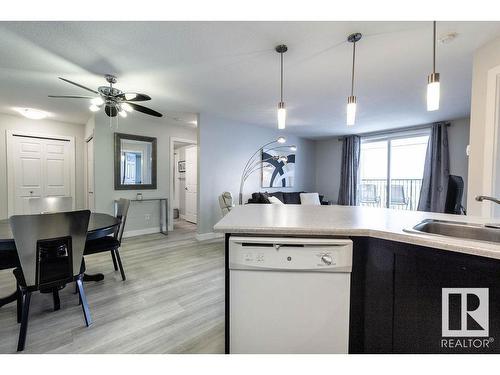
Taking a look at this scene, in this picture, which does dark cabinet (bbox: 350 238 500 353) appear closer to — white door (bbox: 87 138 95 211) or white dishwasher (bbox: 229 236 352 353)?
white dishwasher (bbox: 229 236 352 353)

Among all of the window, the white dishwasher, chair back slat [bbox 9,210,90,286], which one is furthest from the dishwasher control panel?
the window

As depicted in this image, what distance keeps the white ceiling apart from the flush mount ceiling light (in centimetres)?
17

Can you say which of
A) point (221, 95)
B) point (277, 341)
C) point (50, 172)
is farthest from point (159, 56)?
point (50, 172)

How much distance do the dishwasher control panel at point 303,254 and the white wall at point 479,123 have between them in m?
1.76

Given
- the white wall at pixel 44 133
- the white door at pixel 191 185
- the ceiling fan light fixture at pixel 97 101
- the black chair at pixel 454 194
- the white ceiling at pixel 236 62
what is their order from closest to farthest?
the white ceiling at pixel 236 62 → the black chair at pixel 454 194 → the ceiling fan light fixture at pixel 97 101 → the white wall at pixel 44 133 → the white door at pixel 191 185

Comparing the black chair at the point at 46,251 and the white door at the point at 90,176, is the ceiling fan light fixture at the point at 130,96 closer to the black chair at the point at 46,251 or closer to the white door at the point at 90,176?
the black chair at the point at 46,251

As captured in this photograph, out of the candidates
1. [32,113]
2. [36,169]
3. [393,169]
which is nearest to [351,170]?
[393,169]

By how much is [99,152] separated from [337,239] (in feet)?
14.3

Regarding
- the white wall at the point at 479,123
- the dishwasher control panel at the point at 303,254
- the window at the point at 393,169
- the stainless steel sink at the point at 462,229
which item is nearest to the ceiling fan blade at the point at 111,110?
the dishwasher control panel at the point at 303,254

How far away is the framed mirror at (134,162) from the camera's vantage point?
13.7 ft

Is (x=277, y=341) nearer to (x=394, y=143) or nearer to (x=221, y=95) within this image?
(x=221, y=95)

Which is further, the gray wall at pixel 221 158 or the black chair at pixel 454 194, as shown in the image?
the gray wall at pixel 221 158

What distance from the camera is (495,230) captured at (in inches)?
47.3

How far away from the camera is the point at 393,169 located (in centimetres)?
538
